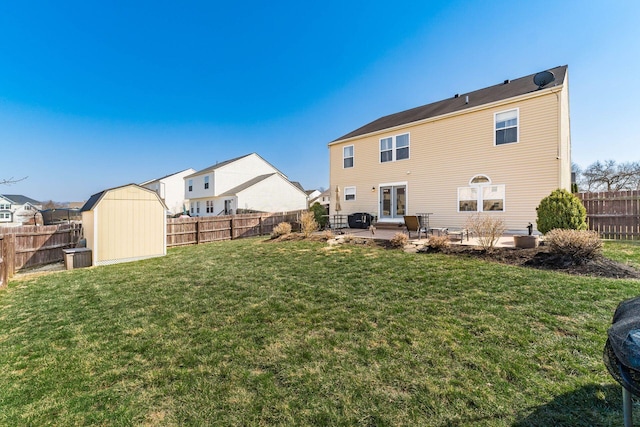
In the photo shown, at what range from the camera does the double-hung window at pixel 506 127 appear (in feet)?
36.5

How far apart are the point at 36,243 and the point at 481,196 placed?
58.8 feet

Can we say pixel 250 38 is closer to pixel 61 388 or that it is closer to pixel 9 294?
pixel 9 294

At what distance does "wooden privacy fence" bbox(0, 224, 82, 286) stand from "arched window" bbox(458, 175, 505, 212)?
1657 centimetres

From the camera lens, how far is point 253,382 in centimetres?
260

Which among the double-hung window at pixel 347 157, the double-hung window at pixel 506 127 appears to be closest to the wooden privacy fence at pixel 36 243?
the double-hung window at pixel 347 157

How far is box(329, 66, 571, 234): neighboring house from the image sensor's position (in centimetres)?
1048

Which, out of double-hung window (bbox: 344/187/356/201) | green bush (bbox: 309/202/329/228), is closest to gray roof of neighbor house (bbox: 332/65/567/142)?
double-hung window (bbox: 344/187/356/201)

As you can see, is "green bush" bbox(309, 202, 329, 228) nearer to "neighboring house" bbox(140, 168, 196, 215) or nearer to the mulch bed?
the mulch bed

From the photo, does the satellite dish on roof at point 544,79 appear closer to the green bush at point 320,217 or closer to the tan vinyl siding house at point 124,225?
the green bush at point 320,217

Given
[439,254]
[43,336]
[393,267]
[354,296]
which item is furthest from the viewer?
[439,254]

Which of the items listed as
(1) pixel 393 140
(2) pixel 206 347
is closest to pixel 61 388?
(2) pixel 206 347

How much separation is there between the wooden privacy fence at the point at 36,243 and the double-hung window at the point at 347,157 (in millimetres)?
14119

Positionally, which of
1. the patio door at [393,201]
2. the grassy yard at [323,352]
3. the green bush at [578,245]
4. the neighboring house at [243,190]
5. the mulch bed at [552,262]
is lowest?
the grassy yard at [323,352]

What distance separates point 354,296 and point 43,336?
4910 mm
